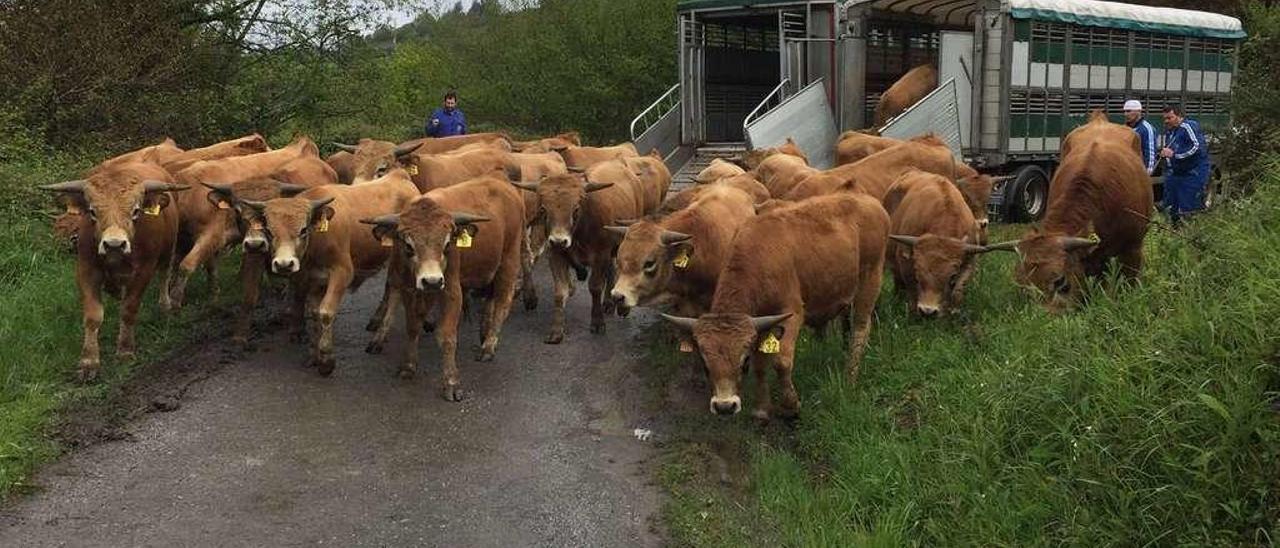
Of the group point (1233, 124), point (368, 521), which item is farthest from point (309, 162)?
point (1233, 124)

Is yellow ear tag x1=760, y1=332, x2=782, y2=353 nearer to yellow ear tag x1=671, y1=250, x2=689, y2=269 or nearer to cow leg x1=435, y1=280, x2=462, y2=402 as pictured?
yellow ear tag x1=671, y1=250, x2=689, y2=269

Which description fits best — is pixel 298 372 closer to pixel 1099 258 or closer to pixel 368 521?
pixel 368 521

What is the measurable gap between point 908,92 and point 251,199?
1120 cm

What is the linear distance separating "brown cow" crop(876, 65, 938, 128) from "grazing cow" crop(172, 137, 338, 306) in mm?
9118

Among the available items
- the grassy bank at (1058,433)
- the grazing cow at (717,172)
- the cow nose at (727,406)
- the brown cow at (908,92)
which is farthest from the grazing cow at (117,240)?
the brown cow at (908,92)

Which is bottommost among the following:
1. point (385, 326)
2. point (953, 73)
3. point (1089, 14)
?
point (385, 326)

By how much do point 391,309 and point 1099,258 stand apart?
252 inches

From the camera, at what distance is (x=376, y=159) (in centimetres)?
1350

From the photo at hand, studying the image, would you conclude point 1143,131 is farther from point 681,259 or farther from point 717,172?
point 681,259

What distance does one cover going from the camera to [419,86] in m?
49.6

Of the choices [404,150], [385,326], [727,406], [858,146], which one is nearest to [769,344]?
[727,406]

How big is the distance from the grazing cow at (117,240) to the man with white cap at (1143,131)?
10.6 meters

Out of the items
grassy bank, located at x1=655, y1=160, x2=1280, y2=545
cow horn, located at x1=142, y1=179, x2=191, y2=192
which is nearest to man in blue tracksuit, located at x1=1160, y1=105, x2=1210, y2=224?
grassy bank, located at x1=655, y1=160, x2=1280, y2=545

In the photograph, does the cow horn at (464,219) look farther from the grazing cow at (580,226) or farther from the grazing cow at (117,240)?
the grazing cow at (117,240)
